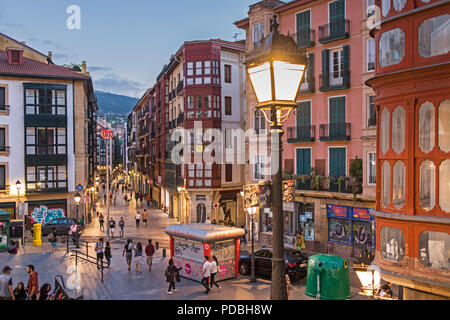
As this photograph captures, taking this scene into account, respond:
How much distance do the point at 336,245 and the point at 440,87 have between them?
1923cm

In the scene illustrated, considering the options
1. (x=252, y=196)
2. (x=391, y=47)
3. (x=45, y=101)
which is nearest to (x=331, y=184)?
(x=391, y=47)

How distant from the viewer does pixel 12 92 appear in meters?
41.3

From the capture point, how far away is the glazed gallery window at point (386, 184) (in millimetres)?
12273

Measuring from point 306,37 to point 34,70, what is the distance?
25.5 m

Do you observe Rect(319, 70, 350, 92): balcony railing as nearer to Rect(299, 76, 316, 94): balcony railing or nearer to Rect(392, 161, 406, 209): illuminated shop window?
Rect(299, 76, 316, 94): balcony railing

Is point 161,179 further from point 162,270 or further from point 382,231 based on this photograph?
point 382,231

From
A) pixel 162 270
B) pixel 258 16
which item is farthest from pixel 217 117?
pixel 162 270

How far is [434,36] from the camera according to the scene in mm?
11367

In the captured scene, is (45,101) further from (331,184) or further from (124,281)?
(331,184)

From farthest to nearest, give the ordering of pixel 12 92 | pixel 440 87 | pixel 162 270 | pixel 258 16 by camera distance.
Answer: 1. pixel 12 92
2. pixel 258 16
3. pixel 162 270
4. pixel 440 87

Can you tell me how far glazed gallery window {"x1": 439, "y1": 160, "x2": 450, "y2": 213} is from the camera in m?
11.0

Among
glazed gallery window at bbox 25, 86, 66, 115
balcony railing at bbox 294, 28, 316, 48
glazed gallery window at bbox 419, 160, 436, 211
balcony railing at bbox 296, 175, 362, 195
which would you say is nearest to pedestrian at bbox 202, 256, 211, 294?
glazed gallery window at bbox 419, 160, 436, 211

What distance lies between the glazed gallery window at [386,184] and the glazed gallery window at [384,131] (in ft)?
1.34

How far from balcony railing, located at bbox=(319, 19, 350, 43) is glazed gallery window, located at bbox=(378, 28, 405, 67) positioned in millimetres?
16430
